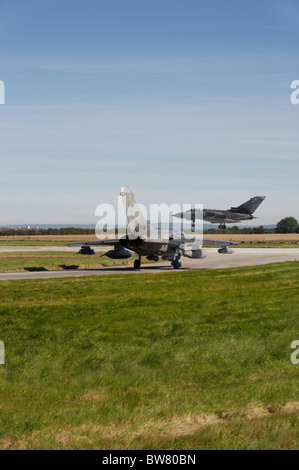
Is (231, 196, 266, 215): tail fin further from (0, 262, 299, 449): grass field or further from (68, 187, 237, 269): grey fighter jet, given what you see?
(0, 262, 299, 449): grass field

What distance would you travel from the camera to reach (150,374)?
9289 mm

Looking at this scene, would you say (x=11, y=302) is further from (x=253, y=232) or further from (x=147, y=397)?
(x=253, y=232)

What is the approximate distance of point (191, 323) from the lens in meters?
13.3

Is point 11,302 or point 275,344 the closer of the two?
point 275,344

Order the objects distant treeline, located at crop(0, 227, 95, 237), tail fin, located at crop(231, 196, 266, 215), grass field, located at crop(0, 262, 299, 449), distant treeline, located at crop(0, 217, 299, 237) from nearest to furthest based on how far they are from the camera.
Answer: grass field, located at crop(0, 262, 299, 449) < tail fin, located at crop(231, 196, 266, 215) < distant treeline, located at crop(0, 227, 95, 237) < distant treeline, located at crop(0, 217, 299, 237)

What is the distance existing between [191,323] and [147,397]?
213 inches

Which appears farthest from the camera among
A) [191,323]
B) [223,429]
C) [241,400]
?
[191,323]

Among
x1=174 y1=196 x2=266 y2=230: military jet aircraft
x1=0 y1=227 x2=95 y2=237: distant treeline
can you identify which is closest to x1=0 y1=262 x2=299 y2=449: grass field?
x1=174 y1=196 x2=266 y2=230: military jet aircraft

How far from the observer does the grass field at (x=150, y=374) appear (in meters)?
6.59

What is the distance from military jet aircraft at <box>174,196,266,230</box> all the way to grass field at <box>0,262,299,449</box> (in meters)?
67.0

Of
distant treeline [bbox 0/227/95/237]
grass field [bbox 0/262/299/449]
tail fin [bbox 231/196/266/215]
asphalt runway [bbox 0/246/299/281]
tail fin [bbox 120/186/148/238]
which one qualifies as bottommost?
asphalt runway [bbox 0/246/299/281]

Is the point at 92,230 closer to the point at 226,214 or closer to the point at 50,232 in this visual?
the point at 50,232

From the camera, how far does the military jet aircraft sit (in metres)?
84.1
